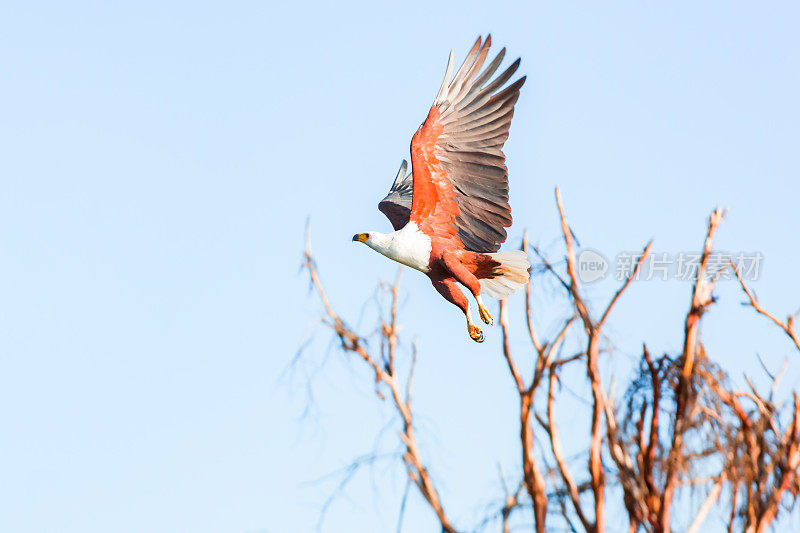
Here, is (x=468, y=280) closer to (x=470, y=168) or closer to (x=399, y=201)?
(x=470, y=168)

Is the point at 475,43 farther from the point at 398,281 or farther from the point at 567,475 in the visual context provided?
the point at 567,475

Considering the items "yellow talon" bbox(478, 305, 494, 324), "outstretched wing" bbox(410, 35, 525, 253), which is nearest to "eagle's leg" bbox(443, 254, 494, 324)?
"yellow talon" bbox(478, 305, 494, 324)

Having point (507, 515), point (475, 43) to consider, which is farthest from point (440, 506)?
point (475, 43)

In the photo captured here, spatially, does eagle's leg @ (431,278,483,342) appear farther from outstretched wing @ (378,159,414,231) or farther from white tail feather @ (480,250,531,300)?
outstretched wing @ (378,159,414,231)

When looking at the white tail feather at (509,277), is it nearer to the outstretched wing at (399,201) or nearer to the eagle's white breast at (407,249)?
the eagle's white breast at (407,249)

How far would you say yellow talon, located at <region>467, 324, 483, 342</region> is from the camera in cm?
766

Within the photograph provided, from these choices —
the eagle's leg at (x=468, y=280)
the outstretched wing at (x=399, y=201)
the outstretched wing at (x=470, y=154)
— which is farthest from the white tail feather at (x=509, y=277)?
the outstretched wing at (x=399, y=201)

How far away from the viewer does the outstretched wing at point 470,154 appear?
8180mm

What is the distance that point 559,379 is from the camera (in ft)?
30.9

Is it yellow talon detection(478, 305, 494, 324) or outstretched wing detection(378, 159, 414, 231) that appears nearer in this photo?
yellow talon detection(478, 305, 494, 324)

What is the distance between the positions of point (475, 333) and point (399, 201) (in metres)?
3.38

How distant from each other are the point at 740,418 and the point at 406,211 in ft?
9.89

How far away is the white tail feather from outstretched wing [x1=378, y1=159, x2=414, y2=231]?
1.31 m

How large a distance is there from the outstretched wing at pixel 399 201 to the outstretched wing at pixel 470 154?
1301mm
